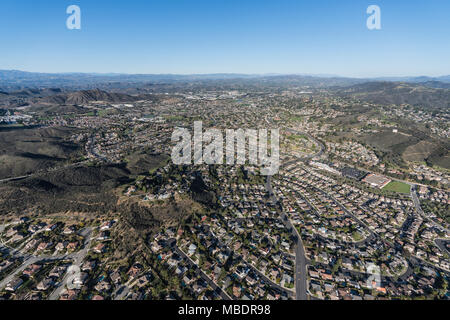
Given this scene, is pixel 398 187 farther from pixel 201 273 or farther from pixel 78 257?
pixel 78 257

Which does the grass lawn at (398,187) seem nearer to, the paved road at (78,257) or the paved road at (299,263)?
the paved road at (299,263)

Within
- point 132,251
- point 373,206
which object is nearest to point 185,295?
point 132,251

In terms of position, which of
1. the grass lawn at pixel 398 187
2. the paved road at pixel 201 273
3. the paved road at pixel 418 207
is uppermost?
the grass lawn at pixel 398 187

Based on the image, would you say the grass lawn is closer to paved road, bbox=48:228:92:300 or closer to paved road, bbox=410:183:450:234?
paved road, bbox=410:183:450:234

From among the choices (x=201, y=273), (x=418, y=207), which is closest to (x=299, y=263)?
(x=201, y=273)

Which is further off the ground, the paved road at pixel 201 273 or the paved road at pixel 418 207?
the paved road at pixel 418 207

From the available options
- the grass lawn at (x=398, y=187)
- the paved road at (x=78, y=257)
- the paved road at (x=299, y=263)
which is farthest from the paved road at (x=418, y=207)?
the paved road at (x=78, y=257)

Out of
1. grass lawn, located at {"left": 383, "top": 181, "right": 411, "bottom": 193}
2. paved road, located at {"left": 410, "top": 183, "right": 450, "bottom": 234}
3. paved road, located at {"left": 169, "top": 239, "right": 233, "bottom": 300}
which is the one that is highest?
grass lawn, located at {"left": 383, "top": 181, "right": 411, "bottom": 193}

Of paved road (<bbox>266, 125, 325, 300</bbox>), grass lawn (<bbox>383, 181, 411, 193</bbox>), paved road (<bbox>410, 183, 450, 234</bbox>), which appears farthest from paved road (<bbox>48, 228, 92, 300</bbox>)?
grass lawn (<bbox>383, 181, 411, 193</bbox>)

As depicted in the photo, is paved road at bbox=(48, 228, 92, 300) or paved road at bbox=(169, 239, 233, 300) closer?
paved road at bbox=(48, 228, 92, 300)

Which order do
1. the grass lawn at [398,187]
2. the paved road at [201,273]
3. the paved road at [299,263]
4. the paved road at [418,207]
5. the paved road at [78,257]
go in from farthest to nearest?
1. the grass lawn at [398,187]
2. the paved road at [418,207]
3. the paved road at [299,263]
4. the paved road at [201,273]
5. the paved road at [78,257]
